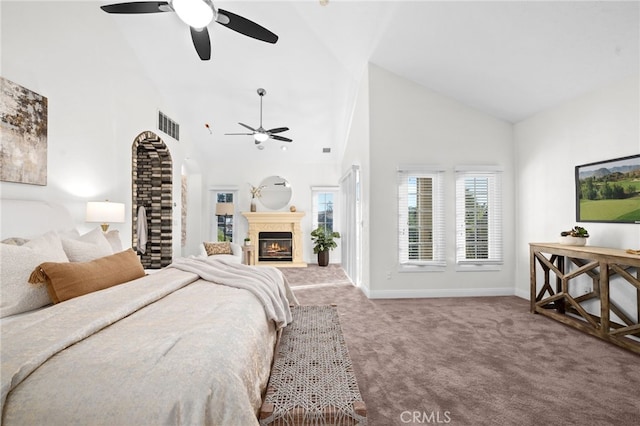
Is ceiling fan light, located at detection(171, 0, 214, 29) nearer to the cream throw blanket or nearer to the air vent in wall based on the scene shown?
the cream throw blanket

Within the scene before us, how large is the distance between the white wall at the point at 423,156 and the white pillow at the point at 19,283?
3.57 m

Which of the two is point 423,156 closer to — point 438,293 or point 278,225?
point 438,293

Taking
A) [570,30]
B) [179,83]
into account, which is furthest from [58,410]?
[179,83]

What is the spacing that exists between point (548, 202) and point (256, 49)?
4.66 metres

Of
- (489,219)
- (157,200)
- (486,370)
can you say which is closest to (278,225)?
(157,200)

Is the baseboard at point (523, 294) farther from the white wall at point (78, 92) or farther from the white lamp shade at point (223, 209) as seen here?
the white lamp shade at point (223, 209)

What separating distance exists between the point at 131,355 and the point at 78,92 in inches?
141

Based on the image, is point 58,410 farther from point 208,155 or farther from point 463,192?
point 208,155

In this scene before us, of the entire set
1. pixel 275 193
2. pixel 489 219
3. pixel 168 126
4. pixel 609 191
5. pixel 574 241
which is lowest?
pixel 574 241

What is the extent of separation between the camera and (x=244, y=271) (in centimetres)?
261

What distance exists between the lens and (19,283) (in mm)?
1870

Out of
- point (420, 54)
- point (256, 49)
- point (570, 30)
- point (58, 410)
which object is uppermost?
point (256, 49)

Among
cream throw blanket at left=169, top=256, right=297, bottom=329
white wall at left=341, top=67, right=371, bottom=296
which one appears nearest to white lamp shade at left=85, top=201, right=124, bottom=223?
cream throw blanket at left=169, top=256, right=297, bottom=329

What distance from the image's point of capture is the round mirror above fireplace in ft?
26.7
